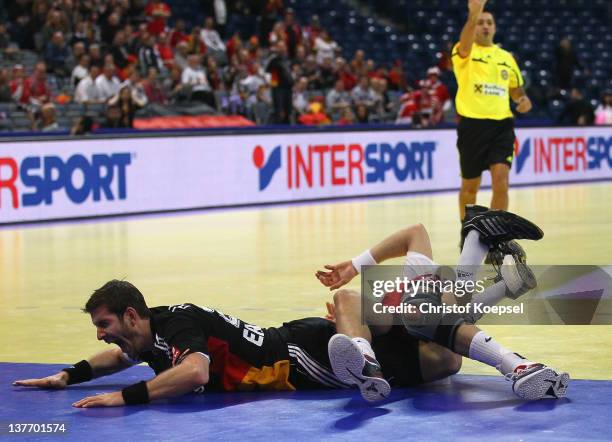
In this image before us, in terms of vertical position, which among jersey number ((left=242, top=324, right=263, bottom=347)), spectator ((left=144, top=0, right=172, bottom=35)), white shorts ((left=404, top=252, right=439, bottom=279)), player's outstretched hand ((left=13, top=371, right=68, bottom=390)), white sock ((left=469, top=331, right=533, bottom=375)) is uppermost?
spectator ((left=144, top=0, right=172, bottom=35))

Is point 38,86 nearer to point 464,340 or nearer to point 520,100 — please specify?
point 520,100

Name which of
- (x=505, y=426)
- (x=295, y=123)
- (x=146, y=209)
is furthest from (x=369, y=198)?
(x=505, y=426)

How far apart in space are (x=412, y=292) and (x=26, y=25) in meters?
16.7

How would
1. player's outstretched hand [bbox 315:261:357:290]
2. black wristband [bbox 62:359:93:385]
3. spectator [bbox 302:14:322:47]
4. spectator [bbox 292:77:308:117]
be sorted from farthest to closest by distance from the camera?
1. spectator [bbox 302:14:322:47]
2. spectator [bbox 292:77:308:117]
3. player's outstretched hand [bbox 315:261:357:290]
4. black wristband [bbox 62:359:93:385]

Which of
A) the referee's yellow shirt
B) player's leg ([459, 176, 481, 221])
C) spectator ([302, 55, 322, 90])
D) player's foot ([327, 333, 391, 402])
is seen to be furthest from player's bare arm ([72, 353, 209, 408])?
spectator ([302, 55, 322, 90])

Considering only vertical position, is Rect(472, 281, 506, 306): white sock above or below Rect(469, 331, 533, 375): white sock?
above

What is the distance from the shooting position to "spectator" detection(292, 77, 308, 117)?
23.4 meters

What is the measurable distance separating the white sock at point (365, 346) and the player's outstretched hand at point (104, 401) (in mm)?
1091

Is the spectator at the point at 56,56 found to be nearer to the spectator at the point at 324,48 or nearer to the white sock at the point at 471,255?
the spectator at the point at 324,48

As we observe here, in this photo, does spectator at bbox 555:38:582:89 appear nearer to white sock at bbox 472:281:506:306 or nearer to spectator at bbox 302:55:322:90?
spectator at bbox 302:55:322:90

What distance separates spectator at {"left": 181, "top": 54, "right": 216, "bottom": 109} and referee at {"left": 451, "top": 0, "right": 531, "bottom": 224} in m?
9.46

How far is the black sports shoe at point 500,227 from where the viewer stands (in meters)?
6.83

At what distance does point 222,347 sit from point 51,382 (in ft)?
3.08

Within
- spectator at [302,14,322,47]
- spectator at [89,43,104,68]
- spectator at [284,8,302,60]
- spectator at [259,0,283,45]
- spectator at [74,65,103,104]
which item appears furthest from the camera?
spectator at [302,14,322,47]
